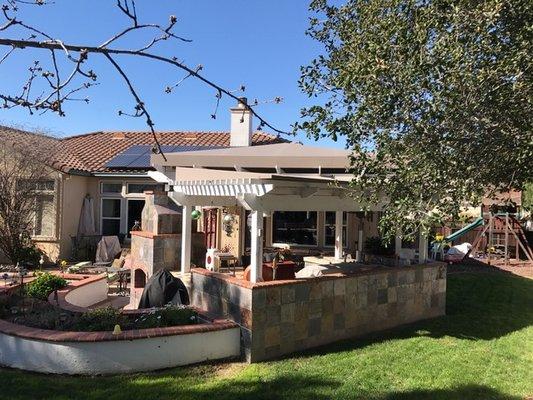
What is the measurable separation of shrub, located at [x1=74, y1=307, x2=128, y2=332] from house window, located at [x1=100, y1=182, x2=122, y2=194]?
12289 mm

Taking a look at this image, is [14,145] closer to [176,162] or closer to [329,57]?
[176,162]

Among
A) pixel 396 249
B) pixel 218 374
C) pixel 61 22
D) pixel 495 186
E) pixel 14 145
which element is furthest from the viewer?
pixel 14 145

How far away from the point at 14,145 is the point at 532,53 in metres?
17.8

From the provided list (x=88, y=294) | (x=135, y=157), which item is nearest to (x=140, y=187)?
(x=135, y=157)

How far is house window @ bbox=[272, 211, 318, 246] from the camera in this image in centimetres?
1723

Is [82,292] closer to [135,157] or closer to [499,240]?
[135,157]

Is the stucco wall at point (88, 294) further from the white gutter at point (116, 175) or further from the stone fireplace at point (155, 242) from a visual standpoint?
the white gutter at point (116, 175)

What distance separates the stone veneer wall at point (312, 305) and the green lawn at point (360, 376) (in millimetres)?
306

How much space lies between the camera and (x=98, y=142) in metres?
24.8

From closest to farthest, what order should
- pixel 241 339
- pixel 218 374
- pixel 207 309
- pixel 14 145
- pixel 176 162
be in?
pixel 218 374
pixel 241 339
pixel 207 309
pixel 176 162
pixel 14 145

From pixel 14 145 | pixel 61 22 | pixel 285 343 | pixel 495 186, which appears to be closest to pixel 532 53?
pixel 495 186

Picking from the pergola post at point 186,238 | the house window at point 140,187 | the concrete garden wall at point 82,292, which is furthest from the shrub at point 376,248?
the house window at point 140,187

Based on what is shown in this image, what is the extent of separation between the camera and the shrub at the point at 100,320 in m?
8.04

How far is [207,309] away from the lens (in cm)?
941
